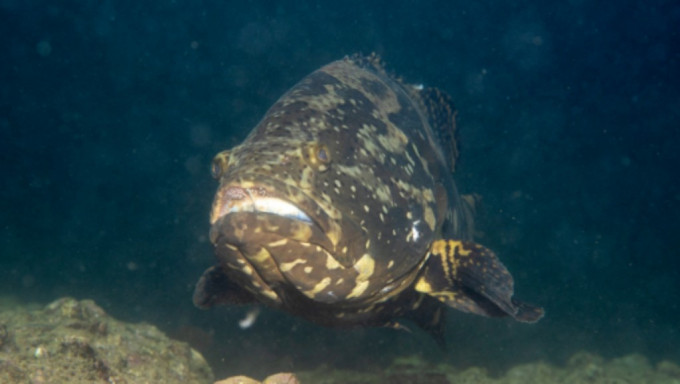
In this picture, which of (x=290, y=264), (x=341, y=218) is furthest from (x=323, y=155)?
(x=290, y=264)

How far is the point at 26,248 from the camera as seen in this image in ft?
86.2

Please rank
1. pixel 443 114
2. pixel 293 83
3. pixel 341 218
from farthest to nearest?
pixel 293 83
pixel 443 114
pixel 341 218

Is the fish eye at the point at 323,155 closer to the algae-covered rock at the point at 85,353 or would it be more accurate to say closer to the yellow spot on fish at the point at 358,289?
the yellow spot on fish at the point at 358,289

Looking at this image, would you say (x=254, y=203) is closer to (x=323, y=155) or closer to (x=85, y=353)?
(x=323, y=155)

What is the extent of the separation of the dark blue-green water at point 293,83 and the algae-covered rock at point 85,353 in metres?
7.64

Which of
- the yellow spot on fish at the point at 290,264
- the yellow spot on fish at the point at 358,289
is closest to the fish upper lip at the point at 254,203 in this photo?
the yellow spot on fish at the point at 290,264

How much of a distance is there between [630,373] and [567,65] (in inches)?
1494

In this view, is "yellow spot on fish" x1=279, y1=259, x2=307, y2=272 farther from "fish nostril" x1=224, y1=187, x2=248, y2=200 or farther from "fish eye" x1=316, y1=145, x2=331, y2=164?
"fish eye" x1=316, y1=145, x2=331, y2=164

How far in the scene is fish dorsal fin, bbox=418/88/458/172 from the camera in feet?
21.7

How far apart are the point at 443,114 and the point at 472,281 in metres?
3.64

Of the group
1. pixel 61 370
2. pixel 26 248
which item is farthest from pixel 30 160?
pixel 61 370

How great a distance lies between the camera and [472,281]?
3.83 metres

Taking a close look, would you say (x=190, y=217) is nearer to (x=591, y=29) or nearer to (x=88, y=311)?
(x=88, y=311)

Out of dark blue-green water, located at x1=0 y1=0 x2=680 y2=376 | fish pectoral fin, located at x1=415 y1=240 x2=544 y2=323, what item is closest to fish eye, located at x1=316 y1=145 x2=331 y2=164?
fish pectoral fin, located at x1=415 y1=240 x2=544 y2=323
